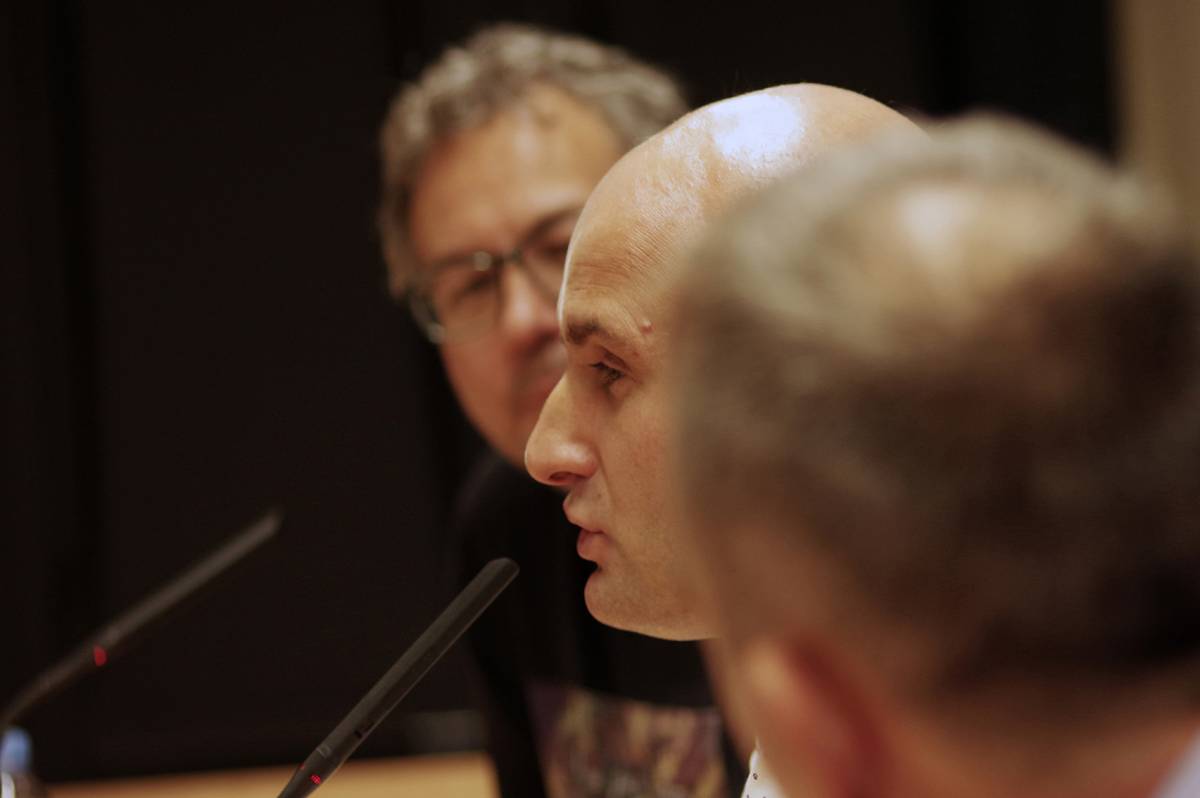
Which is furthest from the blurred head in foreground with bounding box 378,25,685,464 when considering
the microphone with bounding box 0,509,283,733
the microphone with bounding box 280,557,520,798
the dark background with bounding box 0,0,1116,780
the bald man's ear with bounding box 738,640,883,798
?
the dark background with bounding box 0,0,1116,780

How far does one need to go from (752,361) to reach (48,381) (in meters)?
3.20

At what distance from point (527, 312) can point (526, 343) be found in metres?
0.04

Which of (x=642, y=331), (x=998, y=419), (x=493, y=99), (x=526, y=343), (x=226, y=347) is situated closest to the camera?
(x=998, y=419)

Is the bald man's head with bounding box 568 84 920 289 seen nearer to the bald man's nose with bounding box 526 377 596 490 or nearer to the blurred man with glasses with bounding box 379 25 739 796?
the bald man's nose with bounding box 526 377 596 490

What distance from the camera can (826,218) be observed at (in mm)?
435

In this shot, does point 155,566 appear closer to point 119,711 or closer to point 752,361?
point 119,711

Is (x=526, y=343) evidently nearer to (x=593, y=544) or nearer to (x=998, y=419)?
(x=593, y=544)

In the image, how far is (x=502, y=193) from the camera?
177cm

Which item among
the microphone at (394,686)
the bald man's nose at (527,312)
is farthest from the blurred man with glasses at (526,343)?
the microphone at (394,686)

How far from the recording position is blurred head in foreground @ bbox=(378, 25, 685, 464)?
5.68ft

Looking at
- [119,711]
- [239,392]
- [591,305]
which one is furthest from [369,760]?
[591,305]

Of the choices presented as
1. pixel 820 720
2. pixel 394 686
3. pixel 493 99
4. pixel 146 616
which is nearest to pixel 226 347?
pixel 493 99

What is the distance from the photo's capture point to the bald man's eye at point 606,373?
86cm

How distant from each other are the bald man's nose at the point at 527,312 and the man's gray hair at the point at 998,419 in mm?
1282
